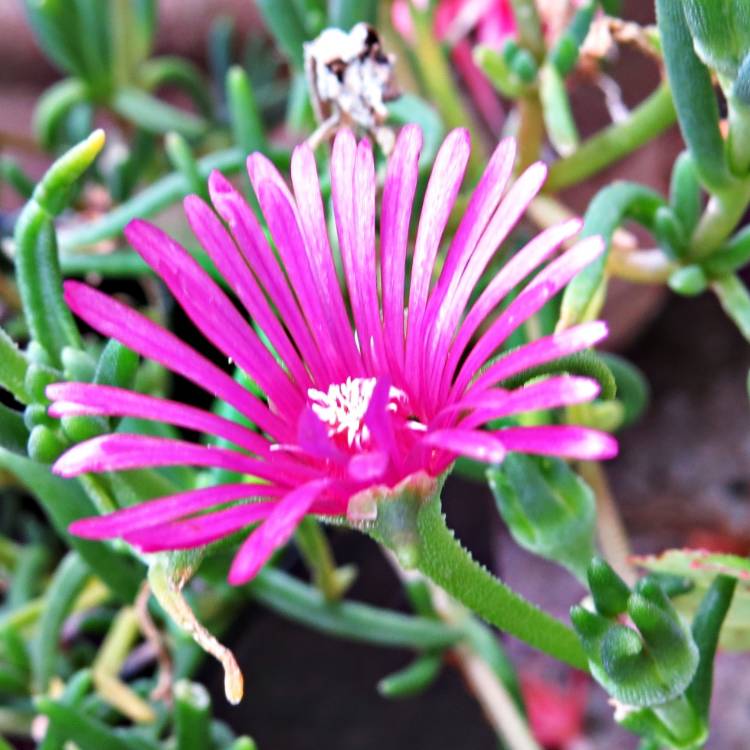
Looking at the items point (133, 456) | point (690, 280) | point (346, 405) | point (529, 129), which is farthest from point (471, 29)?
point (133, 456)

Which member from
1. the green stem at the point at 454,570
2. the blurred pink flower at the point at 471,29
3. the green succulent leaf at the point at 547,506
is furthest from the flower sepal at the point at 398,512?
the blurred pink flower at the point at 471,29

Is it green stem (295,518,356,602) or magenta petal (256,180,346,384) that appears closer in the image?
magenta petal (256,180,346,384)

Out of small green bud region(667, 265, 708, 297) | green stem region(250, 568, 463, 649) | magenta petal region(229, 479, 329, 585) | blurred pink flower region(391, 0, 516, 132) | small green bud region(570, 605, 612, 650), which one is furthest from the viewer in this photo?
blurred pink flower region(391, 0, 516, 132)

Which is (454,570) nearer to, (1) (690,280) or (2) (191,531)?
(2) (191,531)

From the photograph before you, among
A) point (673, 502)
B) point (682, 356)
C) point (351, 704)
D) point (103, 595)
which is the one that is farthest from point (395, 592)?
point (682, 356)

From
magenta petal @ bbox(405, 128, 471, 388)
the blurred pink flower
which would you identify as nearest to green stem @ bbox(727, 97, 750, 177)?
magenta petal @ bbox(405, 128, 471, 388)

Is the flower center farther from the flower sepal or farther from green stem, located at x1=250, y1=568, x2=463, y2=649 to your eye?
green stem, located at x1=250, y1=568, x2=463, y2=649
